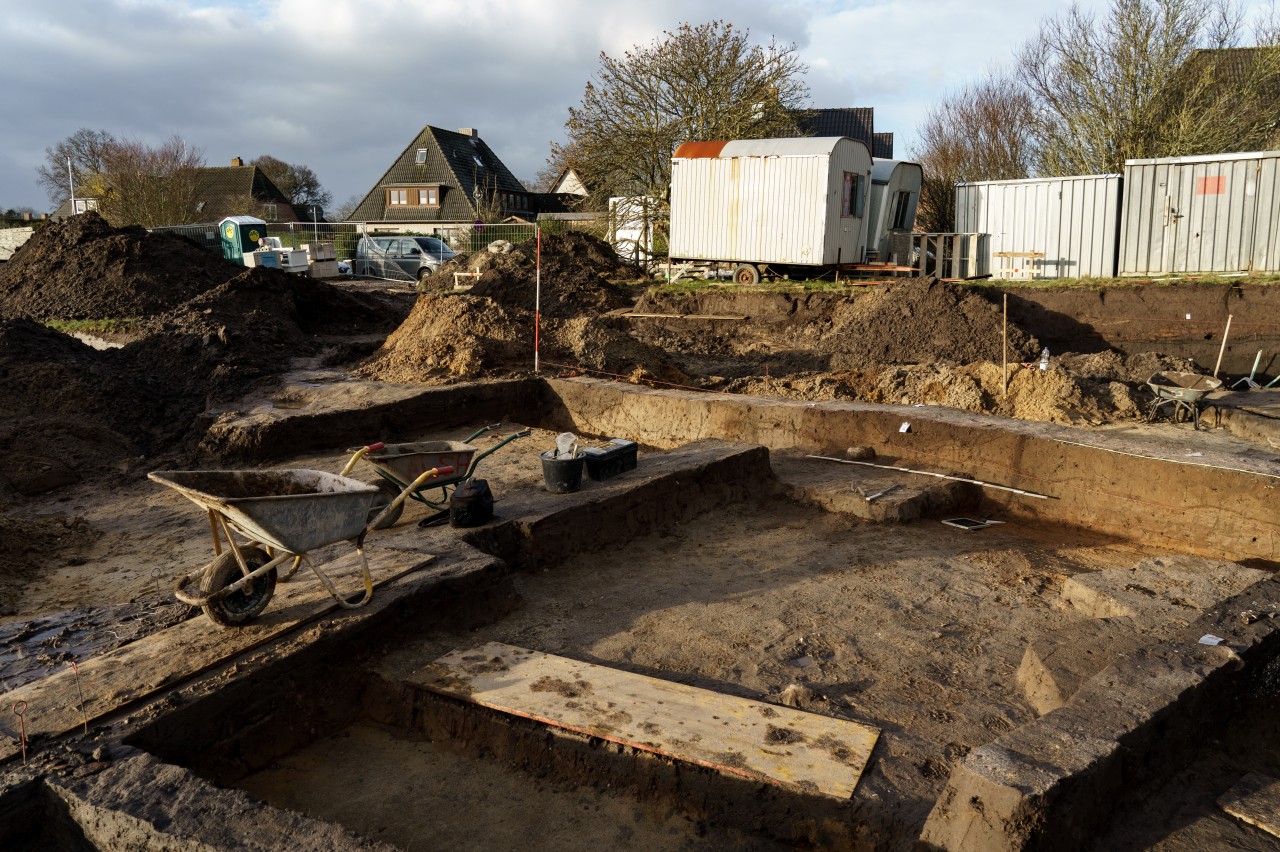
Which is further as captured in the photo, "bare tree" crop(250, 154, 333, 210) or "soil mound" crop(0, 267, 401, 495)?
"bare tree" crop(250, 154, 333, 210)

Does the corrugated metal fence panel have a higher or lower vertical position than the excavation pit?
higher

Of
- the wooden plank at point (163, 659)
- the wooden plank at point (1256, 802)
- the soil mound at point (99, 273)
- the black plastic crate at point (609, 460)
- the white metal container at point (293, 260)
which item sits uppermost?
the white metal container at point (293, 260)

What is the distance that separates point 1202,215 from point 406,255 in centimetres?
1993

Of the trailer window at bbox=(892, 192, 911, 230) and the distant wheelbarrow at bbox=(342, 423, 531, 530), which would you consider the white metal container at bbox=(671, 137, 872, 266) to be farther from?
the distant wheelbarrow at bbox=(342, 423, 531, 530)

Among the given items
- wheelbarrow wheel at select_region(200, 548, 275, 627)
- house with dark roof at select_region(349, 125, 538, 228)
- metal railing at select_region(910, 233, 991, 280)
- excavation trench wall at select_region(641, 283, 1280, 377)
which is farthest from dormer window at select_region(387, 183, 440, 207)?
wheelbarrow wheel at select_region(200, 548, 275, 627)

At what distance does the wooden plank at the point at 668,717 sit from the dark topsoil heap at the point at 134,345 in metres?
6.16

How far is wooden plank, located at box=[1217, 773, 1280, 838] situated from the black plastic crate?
4382mm

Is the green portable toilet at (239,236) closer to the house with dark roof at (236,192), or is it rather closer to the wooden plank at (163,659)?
the house with dark roof at (236,192)

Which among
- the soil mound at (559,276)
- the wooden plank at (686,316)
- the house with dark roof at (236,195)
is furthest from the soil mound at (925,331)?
the house with dark roof at (236,195)

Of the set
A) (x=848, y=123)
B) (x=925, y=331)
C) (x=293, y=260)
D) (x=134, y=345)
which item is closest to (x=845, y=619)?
(x=925, y=331)

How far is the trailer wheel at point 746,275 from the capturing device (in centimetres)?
1886

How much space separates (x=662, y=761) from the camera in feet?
11.3

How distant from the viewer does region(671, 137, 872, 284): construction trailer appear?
1762cm

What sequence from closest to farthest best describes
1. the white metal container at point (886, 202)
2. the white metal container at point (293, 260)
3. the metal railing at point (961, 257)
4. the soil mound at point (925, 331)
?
1. the soil mound at point (925, 331)
2. the metal railing at point (961, 257)
3. the white metal container at point (886, 202)
4. the white metal container at point (293, 260)
